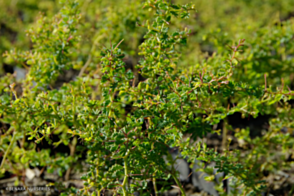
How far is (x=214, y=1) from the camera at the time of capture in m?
5.66

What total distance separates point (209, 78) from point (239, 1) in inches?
191

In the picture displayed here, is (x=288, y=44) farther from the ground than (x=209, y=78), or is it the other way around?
(x=288, y=44)

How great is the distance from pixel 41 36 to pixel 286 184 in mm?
2231

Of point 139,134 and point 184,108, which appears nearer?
point 139,134

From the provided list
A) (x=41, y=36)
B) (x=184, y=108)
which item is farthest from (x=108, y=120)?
(x=41, y=36)

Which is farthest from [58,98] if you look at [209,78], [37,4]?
[37,4]

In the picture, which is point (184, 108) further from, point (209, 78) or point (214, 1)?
point (214, 1)

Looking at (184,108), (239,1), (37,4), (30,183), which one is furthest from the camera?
(239,1)

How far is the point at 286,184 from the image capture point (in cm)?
227

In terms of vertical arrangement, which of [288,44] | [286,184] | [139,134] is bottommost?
[286,184]


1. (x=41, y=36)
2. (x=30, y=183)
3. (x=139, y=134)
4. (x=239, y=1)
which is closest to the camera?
(x=139, y=134)

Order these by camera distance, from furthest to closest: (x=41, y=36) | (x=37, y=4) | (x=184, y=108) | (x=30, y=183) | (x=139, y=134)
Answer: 1. (x=37, y=4)
2. (x=30, y=183)
3. (x=41, y=36)
4. (x=184, y=108)
5. (x=139, y=134)

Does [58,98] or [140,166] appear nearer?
[140,166]

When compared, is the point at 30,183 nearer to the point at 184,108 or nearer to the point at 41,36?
the point at 41,36
